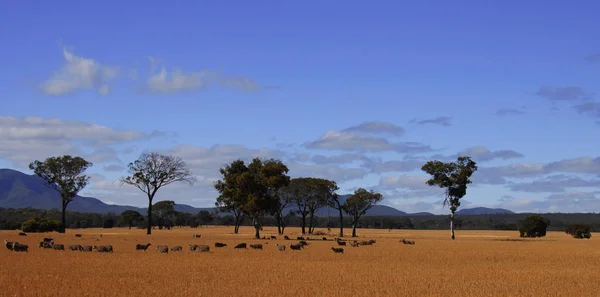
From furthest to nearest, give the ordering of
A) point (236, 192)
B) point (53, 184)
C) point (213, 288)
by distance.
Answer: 1. point (53, 184)
2. point (236, 192)
3. point (213, 288)

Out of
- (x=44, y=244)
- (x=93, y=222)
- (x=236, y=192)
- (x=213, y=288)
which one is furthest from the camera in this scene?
(x=93, y=222)

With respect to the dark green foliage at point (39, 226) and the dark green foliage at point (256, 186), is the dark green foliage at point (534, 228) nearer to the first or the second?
the dark green foliage at point (256, 186)

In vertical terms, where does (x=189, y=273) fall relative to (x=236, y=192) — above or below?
below

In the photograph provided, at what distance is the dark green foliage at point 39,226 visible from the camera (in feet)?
304

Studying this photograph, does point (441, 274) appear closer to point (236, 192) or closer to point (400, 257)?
point (400, 257)

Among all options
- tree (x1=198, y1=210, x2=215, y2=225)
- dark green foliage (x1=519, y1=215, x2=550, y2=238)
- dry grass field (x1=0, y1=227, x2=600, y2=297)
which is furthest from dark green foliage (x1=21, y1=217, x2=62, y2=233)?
tree (x1=198, y1=210, x2=215, y2=225)

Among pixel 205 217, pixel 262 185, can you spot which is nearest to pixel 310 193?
pixel 262 185

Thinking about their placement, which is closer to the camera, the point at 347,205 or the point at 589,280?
the point at 589,280

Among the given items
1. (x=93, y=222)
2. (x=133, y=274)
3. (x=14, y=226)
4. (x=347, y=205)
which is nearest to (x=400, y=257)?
(x=133, y=274)

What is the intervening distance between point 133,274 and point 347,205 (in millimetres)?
77784

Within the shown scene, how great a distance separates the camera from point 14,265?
33000 mm

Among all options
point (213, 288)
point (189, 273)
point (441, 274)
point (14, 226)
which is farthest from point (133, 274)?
point (14, 226)

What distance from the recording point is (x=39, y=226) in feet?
308

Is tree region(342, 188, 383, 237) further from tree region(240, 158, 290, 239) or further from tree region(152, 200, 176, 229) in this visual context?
tree region(152, 200, 176, 229)
